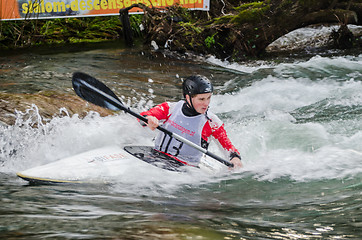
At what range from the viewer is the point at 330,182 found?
13.3 feet

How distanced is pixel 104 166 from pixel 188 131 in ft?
3.07

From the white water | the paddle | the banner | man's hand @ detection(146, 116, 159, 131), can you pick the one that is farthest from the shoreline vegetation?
man's hand @ detection(146, 116, 159, 131)

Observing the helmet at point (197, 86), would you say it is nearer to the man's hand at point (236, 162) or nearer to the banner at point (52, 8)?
the man's hand at point (236, 162)

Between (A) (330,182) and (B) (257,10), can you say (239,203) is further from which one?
(B) (257,10)

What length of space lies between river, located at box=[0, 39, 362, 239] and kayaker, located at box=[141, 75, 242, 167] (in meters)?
0.32

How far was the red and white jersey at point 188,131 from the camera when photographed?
4.54m

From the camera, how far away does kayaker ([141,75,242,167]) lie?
14.7 ft

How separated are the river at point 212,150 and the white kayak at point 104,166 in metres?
0.11

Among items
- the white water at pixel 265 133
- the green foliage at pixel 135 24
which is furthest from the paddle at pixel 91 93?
the green foliage at pixel 135 24

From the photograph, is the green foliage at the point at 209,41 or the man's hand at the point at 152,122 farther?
the green foliage at the point at 209,41

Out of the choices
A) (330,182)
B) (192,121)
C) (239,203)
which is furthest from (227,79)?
(239,203)

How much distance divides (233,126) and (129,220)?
4.00 m

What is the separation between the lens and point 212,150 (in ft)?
18.6

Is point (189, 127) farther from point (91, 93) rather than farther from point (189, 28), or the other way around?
point (189, 28)
